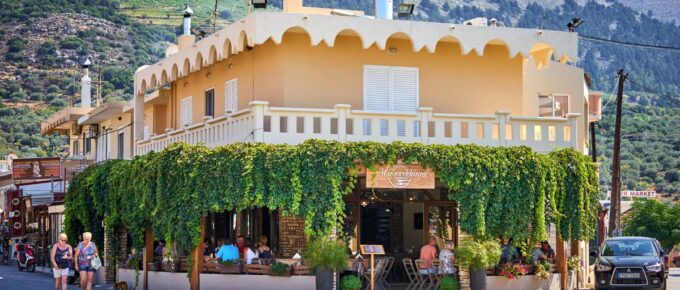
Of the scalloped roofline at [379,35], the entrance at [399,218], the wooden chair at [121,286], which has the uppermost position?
the scalloped roofline at [379,35]

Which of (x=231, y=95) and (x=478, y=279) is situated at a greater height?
(x=231, y=95)

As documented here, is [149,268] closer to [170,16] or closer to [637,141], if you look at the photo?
[637,141]

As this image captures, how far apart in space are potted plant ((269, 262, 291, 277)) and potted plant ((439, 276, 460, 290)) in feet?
10.7

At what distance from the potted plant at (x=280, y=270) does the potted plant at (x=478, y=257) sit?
143 inches

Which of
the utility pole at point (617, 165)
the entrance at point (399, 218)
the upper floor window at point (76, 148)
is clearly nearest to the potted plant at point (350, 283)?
the entrance at point (399, 218)

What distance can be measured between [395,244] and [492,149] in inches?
197

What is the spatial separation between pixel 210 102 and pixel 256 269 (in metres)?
7.50

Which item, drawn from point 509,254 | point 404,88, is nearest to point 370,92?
Result: point 404,88

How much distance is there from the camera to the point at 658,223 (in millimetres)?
64312

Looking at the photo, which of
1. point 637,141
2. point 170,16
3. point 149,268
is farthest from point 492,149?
point 170,16

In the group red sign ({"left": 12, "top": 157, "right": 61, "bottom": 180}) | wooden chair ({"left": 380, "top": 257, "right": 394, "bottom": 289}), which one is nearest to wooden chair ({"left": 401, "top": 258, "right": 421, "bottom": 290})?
wooden chair ({"left": 380, "top": 257, "right": 394, "bottom": 289})

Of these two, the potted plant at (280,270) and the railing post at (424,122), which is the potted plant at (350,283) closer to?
the potted plant at (280,270)

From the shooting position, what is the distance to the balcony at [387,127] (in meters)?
25.8

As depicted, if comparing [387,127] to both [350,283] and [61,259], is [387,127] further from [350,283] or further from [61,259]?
[61,259]
